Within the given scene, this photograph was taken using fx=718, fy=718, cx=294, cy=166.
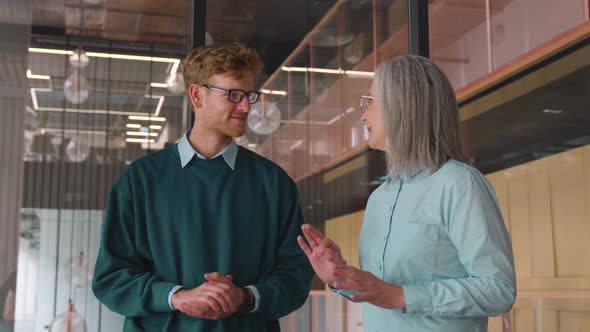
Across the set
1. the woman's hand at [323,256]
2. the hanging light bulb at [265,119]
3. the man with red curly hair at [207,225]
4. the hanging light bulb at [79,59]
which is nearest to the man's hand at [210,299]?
the man with red curly hair at [207,225]

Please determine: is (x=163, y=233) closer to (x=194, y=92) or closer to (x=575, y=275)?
(x=194, y=92)

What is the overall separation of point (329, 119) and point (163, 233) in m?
Answer: 1.38

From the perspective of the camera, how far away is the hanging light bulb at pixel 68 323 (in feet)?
7.77

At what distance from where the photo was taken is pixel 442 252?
1.43 meters

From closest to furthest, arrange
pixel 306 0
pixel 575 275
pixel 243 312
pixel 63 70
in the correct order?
pixel 243 312 → pixel 63 70 → pixel 306 0 → pixel 575 275

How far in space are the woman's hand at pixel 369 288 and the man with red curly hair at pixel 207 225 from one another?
352 millimetres

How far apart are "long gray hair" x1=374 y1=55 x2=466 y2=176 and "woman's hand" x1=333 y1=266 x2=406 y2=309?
0.28 metres

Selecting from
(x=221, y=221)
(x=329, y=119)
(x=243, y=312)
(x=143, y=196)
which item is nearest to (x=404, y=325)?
(x=243, y=312)

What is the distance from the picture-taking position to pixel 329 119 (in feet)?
9.73

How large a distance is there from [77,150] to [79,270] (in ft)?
1.44

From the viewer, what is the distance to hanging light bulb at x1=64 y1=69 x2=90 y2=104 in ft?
8.54

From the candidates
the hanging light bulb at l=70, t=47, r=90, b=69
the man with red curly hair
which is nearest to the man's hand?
the man with red curly hair

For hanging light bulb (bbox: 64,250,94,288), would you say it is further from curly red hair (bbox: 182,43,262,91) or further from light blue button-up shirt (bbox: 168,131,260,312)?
curly red hair (bbox: 182,43,262,91)

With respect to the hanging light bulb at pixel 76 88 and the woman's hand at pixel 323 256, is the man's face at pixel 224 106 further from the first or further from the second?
the hanging light bulb at pixel 76 88
